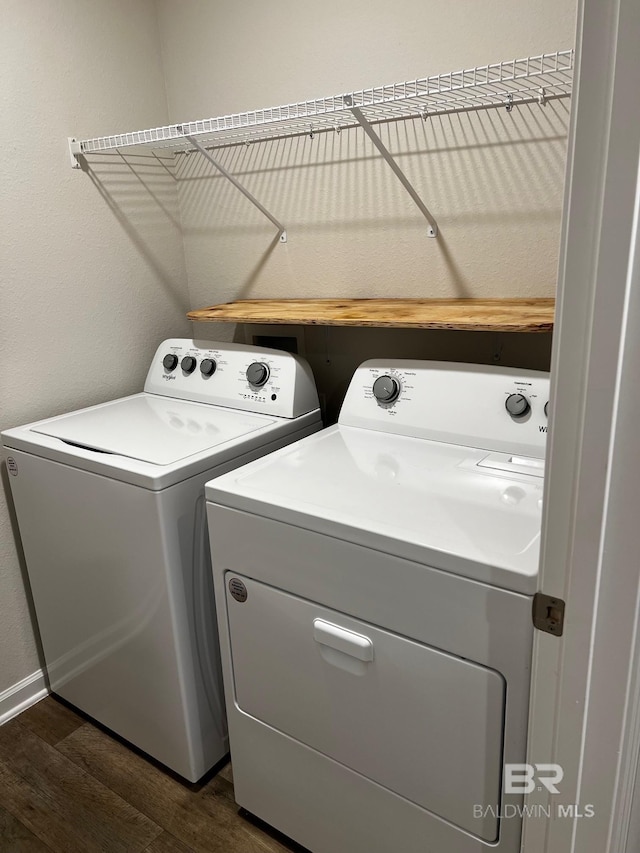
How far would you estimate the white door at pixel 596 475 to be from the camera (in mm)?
613

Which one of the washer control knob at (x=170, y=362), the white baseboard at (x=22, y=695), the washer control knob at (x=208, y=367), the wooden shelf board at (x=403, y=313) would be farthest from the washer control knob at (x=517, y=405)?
the white baseboard at (x=22, y=695)

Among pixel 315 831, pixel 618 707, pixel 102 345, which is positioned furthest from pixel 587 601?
pixel 102 345

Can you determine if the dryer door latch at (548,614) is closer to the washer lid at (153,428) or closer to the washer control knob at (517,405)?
the washer control knob at (517,405)

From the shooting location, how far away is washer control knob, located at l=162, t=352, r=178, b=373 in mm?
2059

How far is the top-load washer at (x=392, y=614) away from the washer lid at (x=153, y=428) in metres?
0.23

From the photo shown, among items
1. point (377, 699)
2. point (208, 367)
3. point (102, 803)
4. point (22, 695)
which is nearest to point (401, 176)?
point (208, 367)

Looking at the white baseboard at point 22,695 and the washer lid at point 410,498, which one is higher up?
the washer lid at point 410,498

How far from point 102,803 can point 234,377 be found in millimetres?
1199

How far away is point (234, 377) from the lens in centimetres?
189

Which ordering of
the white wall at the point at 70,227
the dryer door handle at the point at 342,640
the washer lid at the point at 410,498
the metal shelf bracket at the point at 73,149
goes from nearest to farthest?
the washer lid at the point at 410,498, the dryer door handle at the point at 342,640, the white wall at the point at 70,227, the metal shelf bracket at the point at 73,149

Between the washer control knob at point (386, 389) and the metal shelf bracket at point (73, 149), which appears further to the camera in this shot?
the metal shelf bracket at point (73, 149)

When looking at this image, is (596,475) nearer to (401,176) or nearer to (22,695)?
(401,176)

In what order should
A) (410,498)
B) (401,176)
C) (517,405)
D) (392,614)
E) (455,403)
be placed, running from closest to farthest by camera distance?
(392,614)
(410,498)
(517,405)
(455,403)
(401,176)

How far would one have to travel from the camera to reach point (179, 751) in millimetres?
1636
